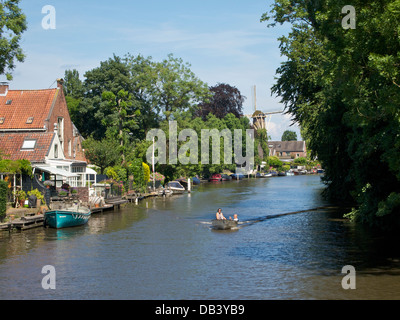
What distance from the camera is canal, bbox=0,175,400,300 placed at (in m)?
19.2

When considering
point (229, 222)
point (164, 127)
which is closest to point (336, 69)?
point (229, 222)

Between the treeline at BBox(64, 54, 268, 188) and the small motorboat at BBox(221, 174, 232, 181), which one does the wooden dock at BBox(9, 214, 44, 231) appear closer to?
the treeline at BBox(64, 54, 268, 188)

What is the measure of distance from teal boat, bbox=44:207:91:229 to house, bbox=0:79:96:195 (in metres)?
7.99

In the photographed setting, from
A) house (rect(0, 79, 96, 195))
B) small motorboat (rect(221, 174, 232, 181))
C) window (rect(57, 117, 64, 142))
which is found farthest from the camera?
small motorboat (rect(221, 174, 232, 181))

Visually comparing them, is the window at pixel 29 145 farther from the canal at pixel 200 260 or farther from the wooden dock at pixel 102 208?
the canal at pixel 200 260

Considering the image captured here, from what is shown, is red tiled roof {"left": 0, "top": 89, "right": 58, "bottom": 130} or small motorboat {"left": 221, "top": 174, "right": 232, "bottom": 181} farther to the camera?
small motorboat {"left": 221, "top": 174, "right": 232, "bottom": 181}

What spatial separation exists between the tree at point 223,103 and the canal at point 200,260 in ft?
266

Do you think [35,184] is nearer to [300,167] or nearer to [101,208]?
[101,208]

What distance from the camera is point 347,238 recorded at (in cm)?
2992

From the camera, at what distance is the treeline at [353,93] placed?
60.3ft

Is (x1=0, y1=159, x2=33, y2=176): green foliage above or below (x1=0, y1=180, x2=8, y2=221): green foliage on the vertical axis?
above

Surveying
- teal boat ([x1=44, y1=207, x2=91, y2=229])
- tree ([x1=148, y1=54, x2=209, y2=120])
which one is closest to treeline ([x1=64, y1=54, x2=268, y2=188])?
tree ([x1=148, y1=54, x2=209, y2=120])

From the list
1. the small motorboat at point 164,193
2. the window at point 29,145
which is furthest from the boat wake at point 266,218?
the small motorboat at point 164,193

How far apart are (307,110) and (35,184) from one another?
23.6 m
